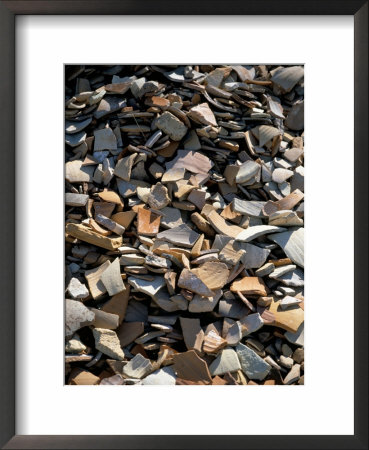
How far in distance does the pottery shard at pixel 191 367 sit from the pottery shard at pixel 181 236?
44 cm

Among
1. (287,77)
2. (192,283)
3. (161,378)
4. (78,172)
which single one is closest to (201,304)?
(192,283)

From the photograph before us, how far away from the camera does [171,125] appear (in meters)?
1.54

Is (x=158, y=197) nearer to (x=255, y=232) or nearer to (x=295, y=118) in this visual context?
(x=255, y=232)

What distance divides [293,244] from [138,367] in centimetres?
80

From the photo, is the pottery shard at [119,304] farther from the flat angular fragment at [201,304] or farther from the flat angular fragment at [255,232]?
the flat angular fragment at [255,232]

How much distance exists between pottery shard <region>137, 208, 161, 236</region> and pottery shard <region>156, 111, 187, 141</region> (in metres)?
0.34

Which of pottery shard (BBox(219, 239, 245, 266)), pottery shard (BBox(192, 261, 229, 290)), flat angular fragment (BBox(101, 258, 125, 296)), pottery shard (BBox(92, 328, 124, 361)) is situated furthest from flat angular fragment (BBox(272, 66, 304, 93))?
pottery shard (BBox(92, 328, 124, 361))

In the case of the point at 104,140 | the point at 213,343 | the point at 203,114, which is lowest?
the point at 213,343

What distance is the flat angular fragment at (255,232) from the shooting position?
153cm
